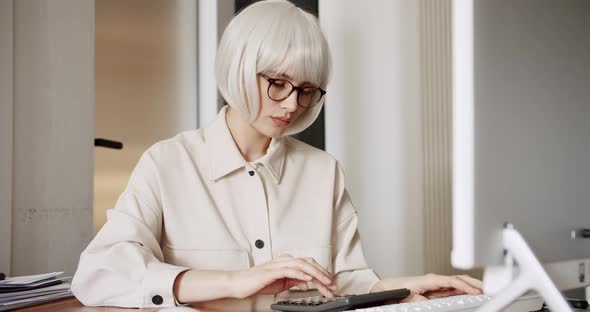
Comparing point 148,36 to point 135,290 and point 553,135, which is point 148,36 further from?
point 553,135

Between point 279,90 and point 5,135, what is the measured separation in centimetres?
95

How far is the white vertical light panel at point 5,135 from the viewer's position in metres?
1.98

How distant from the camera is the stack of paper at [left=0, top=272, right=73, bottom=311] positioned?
126 centimetres

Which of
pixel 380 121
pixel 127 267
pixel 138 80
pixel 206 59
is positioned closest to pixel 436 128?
pixel 380 121

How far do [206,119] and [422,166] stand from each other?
3.34 ft

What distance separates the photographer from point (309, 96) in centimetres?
157

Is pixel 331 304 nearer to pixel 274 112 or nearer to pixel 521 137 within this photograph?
pixel 521 137

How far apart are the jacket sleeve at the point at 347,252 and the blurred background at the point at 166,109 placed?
0.98 m

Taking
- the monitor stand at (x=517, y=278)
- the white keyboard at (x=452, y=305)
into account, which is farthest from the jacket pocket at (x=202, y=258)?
the monitor stand at (x=517, y=278)

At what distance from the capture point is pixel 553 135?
0.75 meters

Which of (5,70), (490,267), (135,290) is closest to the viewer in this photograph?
(490,267)

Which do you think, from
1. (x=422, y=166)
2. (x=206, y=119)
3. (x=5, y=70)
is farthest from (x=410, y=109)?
(x=5, y=70)

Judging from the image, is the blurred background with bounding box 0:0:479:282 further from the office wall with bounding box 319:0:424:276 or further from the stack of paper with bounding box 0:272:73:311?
the stack of paper with bounding box 0:272:73:311

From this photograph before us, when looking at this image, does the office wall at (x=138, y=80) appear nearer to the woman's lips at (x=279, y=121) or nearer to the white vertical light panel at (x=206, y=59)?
the white vertical light panel at (x=206, y=59)
